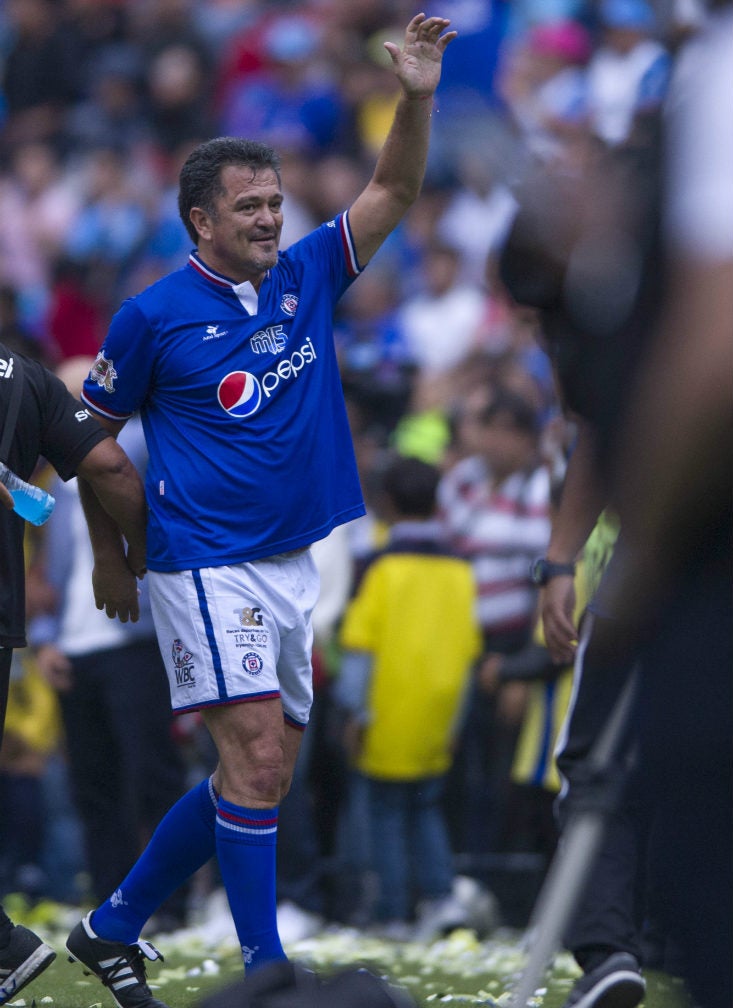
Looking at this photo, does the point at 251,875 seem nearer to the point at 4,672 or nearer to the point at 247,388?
the point at 4,672

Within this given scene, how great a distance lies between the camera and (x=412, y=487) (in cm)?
821

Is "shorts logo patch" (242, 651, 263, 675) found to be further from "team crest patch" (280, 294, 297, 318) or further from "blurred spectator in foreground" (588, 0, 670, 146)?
"blurred spectator in foreground" (588, 0, 670, 146)

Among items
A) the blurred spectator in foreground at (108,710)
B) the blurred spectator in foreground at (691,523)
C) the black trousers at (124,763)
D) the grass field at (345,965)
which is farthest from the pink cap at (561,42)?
the blurred spectator in foreground at (691,523)

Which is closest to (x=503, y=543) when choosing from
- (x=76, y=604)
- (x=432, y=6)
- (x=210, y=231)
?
(x=76, y=604)

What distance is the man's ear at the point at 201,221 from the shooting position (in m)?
5.28

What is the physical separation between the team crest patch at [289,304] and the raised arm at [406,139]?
289mm

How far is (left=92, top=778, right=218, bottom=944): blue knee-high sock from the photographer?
16.9 feet

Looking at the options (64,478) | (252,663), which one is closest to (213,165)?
(64,478)

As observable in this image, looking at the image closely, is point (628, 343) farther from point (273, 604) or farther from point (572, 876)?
point (273, 604)

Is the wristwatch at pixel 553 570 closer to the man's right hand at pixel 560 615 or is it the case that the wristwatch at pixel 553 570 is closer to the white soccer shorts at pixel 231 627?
the man's right hand at pixel 560 615

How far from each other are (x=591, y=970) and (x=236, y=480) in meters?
1.67

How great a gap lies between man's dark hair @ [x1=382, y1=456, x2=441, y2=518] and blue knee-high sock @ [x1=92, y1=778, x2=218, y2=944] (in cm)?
321

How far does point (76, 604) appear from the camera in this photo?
26.4 ft

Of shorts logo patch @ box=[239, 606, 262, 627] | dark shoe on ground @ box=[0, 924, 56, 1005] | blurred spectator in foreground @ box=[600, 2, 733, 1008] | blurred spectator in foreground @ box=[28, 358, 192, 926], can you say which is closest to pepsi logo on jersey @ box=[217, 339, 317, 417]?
shorts logo patch @ box=[239, 606, 262, 627]
